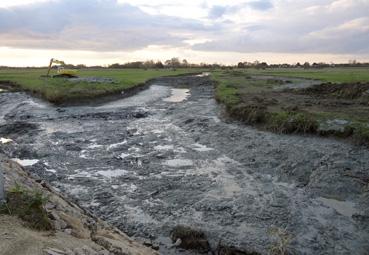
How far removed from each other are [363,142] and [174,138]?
932 centimetres

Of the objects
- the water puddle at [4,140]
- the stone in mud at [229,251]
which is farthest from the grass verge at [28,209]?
the water puddle at [4,140]

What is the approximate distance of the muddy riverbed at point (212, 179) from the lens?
1110 centimetres

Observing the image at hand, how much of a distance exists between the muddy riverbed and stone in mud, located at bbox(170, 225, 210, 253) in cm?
25

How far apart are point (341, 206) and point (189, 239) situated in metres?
4.97

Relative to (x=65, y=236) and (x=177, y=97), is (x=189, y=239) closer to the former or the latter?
(x=65, y=236)

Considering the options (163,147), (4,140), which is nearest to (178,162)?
(163,147)

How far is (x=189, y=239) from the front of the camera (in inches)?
408

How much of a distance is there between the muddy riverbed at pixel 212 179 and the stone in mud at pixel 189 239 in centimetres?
25

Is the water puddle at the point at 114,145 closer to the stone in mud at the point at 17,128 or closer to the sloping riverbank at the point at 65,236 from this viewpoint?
the stone in mud at the point at 17,128

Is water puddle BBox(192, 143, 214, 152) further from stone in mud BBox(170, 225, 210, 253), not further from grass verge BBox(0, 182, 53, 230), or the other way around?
grass verge BBox(0, 182, 53, 230)

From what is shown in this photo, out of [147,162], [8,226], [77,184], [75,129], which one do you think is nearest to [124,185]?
[77,184]

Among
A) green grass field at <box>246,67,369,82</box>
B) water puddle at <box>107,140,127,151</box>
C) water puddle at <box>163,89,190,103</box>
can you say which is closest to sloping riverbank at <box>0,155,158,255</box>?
water puddle at <box>107,140,127,151</box>

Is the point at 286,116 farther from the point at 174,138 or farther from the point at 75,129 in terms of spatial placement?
the point at 75,129

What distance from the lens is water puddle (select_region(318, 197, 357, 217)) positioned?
12328mm
